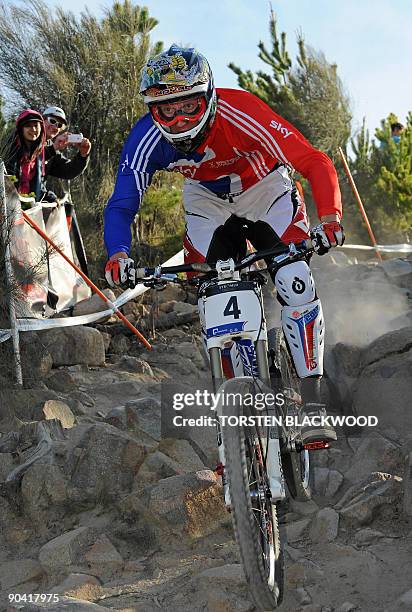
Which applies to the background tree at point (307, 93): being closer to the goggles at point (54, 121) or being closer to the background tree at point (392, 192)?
the background tree at point (392, 192)

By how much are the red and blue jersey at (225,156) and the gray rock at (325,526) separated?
169 centimetres

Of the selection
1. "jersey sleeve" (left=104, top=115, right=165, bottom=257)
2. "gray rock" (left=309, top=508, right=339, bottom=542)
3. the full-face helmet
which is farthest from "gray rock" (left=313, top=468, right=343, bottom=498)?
the full-face helmet

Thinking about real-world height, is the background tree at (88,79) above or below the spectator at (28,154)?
above

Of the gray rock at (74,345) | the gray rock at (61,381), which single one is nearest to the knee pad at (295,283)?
the gray rock at (61,381)

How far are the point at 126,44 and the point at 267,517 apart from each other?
1142 cm

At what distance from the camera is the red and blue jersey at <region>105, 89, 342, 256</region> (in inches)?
177

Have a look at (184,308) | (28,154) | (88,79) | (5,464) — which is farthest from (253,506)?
(88,79)

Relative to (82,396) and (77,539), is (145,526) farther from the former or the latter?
(82,396)

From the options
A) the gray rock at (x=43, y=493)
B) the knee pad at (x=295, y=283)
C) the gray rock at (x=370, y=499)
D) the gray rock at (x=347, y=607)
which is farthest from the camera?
the gray rock at (x=43, y=493)

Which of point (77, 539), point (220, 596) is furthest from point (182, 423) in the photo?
point (220, 596)

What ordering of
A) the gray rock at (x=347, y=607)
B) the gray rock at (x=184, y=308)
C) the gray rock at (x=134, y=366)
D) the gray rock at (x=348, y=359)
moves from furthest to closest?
the gray rock at (x=184, y=308) → the gray rock at (x=134, y=366) → the gray rock at (x=348, y=359) → the gray rock at (x=347, y=607)

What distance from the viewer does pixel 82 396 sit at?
22.6 feet

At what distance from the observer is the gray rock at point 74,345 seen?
299 inches

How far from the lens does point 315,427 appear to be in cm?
437
